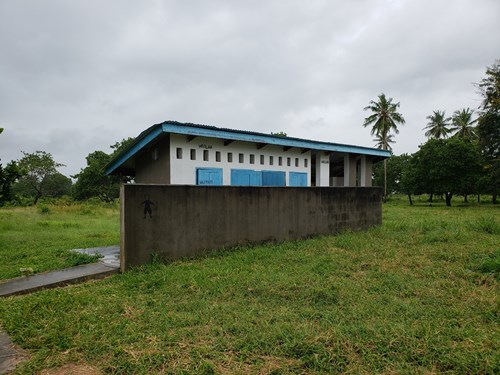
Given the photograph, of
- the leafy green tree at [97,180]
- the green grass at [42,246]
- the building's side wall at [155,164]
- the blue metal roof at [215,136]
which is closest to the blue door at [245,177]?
the blue metal roof at [215,136]

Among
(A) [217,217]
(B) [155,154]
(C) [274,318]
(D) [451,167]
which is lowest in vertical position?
(C) [274,318]

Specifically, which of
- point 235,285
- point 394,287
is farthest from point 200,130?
point 394,287

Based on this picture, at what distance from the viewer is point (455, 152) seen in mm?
26141

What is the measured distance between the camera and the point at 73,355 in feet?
9.12

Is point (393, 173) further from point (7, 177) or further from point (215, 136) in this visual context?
point (7, 177)

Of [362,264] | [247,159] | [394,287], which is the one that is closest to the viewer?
[394,287]

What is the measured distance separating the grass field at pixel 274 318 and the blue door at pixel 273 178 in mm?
6813

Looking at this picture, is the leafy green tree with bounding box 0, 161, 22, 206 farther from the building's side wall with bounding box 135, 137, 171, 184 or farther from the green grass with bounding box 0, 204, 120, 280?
the building's side wall with bounding box 135, 137, 171, 184

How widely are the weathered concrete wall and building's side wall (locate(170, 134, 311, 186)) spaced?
12.7ft

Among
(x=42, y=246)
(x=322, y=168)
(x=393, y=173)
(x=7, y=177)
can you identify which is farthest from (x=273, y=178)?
(x=393, y=173)

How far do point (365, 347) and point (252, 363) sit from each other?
103 centimetres

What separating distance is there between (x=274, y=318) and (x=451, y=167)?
28571mm

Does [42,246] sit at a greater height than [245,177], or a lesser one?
lesser

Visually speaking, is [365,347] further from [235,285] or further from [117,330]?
[117,330]
